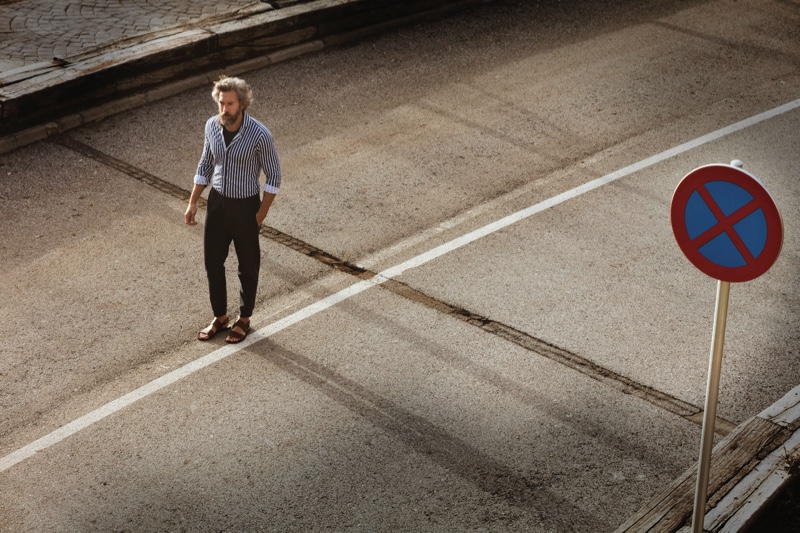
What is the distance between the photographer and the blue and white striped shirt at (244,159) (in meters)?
7.02

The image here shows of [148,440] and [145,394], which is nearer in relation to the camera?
[148,440]

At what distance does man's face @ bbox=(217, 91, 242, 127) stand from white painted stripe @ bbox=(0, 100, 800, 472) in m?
1.70

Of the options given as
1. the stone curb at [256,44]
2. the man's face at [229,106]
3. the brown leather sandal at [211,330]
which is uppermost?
the man's face at [229,106]

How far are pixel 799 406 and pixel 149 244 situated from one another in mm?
5447

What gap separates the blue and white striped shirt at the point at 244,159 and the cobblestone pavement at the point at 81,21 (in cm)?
572

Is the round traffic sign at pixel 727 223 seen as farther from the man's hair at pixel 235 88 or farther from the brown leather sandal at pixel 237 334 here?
the brown leather sandal at pixel 237 334

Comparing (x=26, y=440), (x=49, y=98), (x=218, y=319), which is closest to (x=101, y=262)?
(x=218, y=319)

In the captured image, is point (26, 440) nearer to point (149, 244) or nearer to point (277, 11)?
point (149, 244)

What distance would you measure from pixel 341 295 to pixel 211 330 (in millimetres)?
1123

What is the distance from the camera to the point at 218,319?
762 centimetres

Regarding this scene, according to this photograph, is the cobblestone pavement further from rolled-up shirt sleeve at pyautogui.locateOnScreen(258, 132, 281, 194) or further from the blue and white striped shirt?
rolled-up shirt sleeve at pyautogui.locateOnScreen(258, 132, 281, 194)

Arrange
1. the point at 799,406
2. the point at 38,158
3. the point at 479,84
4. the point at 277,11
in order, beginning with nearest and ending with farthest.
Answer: the point at 799,406, the point at 38,158, the point at 479,84, the point at 277,11

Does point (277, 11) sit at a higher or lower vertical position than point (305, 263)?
higher

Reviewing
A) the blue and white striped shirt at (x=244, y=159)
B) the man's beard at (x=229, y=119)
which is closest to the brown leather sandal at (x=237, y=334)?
the blue and white striped shirt at (x=244, y=159)
